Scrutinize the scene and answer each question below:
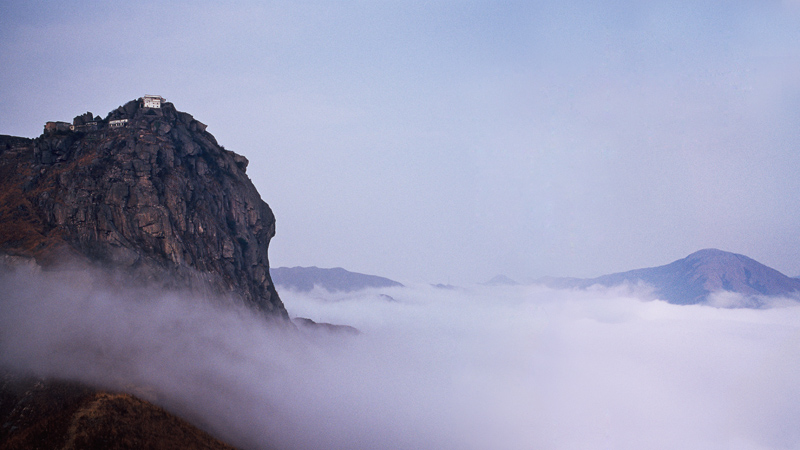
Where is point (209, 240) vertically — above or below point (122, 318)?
above

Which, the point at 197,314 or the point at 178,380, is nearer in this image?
the point at 178,380

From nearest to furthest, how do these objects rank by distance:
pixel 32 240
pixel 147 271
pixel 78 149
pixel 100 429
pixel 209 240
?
pixel 100 429
pixel 32 240
pixel 147 271
pixel 78 149
pixel 209 240

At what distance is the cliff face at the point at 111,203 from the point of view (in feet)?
544

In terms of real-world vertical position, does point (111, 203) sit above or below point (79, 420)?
above

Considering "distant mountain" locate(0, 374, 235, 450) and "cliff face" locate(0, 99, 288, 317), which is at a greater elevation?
"cliff face" locate(0, 99, 288, 317)

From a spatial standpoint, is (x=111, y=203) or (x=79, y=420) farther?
(x=111, y=203)

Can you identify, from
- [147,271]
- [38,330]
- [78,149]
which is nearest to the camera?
[38,330]

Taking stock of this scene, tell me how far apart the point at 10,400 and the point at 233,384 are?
69058mm

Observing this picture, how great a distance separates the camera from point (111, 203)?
175m

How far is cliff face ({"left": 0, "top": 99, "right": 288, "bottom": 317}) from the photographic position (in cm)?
16575

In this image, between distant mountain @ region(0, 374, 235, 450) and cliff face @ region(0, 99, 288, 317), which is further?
cliff face @ region(0, 99, 288, 317)

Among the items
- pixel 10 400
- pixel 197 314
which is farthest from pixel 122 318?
pixel 10 400

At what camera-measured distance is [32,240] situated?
15912cm

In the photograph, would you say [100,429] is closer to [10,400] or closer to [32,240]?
[10,400]
